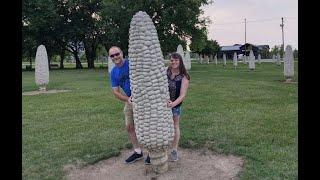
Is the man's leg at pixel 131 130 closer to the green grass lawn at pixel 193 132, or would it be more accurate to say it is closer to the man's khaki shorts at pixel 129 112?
the man's khaki shorts at pixel 129 112

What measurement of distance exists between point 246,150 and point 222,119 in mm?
3070

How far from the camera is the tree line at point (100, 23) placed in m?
48.2

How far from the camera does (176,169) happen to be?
6.74 m

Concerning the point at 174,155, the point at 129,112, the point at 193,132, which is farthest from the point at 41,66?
the point at 174,155

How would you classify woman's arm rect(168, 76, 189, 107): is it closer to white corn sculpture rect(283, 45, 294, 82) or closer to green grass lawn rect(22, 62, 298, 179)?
green grass lawn rect(22, 62, 298, 179)

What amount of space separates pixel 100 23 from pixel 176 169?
5037 cm

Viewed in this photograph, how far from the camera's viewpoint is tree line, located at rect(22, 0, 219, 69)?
158 feet

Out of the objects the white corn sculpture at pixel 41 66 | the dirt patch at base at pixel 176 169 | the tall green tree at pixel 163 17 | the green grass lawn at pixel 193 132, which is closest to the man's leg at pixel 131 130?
the dirt patch at base at pixel 176 169

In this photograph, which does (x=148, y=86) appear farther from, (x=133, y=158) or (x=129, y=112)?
(x=133, y=158)

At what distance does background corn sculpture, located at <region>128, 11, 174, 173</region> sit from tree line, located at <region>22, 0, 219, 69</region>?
1645 inches

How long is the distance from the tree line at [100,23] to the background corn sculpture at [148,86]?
41.8m

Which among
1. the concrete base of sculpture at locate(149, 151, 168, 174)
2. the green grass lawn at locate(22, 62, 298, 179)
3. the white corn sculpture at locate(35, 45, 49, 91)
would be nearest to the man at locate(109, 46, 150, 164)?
the concrete base of sculpture at locate(149, 151, 168, 174)
